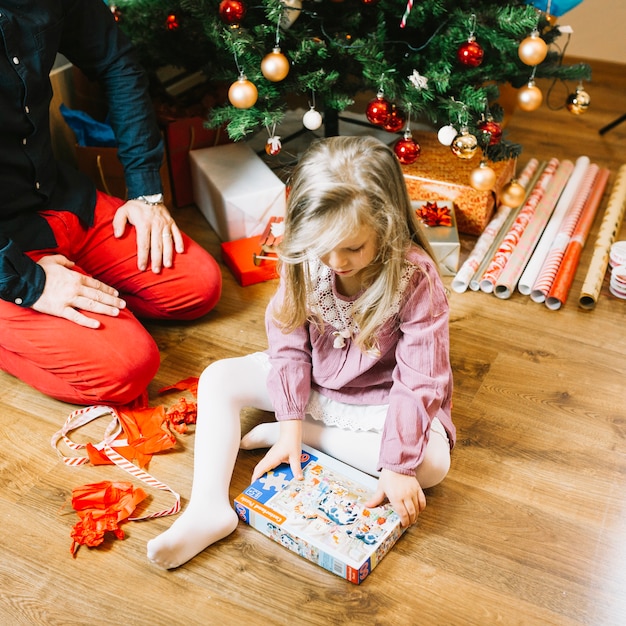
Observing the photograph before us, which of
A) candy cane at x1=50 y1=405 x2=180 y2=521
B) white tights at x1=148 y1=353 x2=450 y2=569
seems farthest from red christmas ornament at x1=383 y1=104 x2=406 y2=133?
candy cane at x1=50 y1=405 x2=180 y2=521

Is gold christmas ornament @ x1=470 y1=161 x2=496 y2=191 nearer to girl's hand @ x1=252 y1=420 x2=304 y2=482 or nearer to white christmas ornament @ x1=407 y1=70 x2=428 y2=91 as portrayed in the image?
white christmas ornament @ x1=407 y1=70 x2=428 y2=91

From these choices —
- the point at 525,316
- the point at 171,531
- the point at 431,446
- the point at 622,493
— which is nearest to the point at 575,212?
the point at 525,316

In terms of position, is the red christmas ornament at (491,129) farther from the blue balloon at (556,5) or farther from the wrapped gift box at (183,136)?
the wrapped gift box at (183,136)

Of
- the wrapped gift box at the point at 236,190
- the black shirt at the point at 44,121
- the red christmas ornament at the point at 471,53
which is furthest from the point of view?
the wrapped gift box at the point at 236,190

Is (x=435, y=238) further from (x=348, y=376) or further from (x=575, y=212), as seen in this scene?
(x=348, y=376)

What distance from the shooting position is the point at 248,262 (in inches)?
72.3

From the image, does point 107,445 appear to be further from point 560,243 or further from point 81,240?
point 560,243

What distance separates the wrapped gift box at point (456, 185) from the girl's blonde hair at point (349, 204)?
2.75 ft

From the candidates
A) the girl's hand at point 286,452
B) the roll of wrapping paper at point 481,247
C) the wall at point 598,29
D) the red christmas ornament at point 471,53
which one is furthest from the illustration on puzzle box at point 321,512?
the wall at point 598,29

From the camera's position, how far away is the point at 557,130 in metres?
2.44

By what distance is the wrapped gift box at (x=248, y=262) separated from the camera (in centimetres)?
182

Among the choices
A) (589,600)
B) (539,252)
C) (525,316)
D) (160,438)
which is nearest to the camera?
(589,600)

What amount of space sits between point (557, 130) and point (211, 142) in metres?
1.21

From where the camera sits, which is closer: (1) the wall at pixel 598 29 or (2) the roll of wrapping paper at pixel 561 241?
(2) the roll of wrapping paper at pixel 561 241
